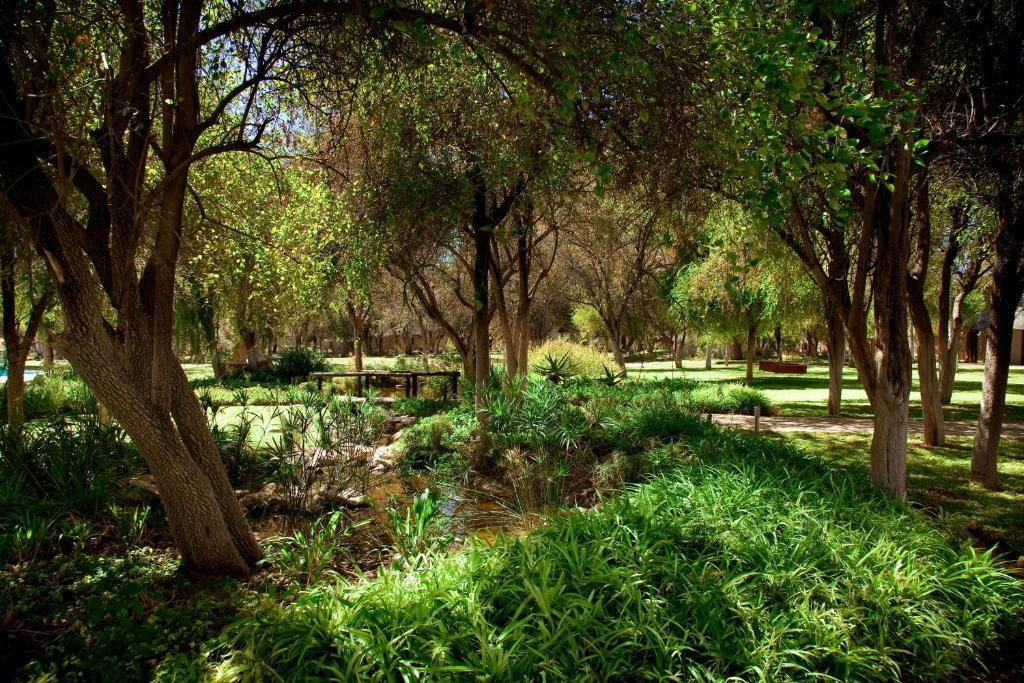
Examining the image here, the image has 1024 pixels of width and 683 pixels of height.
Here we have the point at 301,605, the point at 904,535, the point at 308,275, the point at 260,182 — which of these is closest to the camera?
the point at 301,605

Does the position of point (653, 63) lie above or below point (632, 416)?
above

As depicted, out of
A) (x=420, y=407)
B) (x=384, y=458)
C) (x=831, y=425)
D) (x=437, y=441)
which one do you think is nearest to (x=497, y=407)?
(x=437, y=441)

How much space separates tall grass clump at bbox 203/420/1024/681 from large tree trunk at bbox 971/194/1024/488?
4.21 metres

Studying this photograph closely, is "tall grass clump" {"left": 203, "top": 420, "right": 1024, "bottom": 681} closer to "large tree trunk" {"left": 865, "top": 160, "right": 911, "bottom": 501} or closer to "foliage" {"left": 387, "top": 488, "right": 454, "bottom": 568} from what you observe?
"foliage" {"left": 387, "top": 488, "right": 454, "bottom": 568}

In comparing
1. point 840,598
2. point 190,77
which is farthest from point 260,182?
point 840,598

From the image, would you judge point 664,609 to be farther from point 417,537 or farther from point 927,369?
point 927,369

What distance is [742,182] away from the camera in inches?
204

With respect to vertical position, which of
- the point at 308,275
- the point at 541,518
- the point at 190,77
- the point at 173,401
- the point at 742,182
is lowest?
the point at 541,518

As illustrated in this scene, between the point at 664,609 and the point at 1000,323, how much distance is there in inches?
261

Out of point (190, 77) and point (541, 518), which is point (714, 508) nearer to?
point (541, 518)

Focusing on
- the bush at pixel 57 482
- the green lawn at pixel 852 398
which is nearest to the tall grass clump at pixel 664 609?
the bush at pixel 57 482

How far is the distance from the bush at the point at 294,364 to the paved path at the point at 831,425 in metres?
16.2

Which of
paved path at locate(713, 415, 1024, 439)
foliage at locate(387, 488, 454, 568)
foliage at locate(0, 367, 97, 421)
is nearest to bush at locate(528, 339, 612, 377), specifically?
paved path at locate(713, 415, 1024, 439)

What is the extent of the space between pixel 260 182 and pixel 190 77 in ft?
14.0
